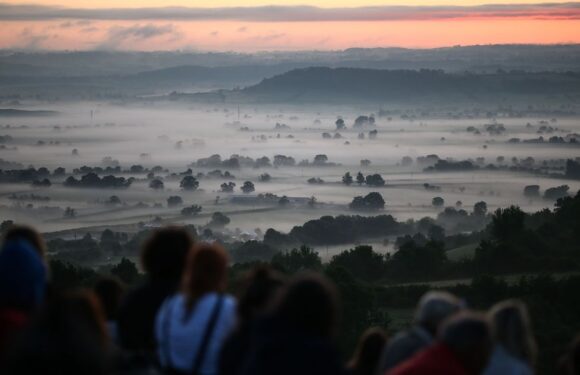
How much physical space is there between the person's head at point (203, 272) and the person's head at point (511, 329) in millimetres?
1394

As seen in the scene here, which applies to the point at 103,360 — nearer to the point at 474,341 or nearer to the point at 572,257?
the point at 474,341

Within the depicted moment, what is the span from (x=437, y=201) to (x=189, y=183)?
18.5 m

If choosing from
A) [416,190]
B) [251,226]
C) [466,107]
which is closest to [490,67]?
[466,107]

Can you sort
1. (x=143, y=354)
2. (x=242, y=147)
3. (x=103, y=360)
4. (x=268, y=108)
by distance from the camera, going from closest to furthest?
(x=103, y=360)
(x=143, y=354)
(x=242, y=147)
(x=268, y=108)

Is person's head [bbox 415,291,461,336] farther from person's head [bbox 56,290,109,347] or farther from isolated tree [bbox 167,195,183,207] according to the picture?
isolated tree [bbox 167,195,183,207]

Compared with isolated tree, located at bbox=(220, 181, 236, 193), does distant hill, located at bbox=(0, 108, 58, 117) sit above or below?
above

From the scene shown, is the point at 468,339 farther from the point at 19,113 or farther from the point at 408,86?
the point at 408,86

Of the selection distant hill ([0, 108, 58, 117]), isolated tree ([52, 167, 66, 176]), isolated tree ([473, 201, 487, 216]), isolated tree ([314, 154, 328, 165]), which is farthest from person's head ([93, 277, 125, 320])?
distant hill ([0, 108, 58, 117])

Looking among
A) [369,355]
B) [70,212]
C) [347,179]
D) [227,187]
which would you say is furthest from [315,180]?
[369,355]

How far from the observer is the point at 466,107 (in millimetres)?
162750

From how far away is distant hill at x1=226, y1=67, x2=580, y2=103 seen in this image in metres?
163

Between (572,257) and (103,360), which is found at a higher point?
(103,360)

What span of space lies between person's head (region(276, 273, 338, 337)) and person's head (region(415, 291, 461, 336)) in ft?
3.62

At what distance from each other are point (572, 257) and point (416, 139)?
103 metres
